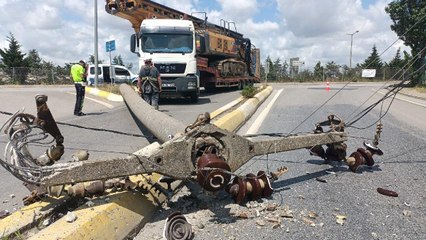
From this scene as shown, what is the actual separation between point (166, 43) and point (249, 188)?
40.2 feet

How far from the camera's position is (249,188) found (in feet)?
12.5

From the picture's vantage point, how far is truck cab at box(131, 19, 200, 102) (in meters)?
15.1

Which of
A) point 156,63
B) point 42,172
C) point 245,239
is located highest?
point 156,63

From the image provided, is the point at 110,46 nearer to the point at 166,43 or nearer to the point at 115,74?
the point at 166,43

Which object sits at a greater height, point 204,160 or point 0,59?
point 0,59

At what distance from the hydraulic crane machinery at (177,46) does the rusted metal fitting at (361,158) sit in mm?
10448

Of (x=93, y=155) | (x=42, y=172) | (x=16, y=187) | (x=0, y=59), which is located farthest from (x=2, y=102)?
(x=0, y=59)

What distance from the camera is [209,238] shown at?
10.5 feet

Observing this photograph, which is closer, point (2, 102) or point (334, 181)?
point (334, 181)

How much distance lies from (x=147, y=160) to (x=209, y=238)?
80 cm

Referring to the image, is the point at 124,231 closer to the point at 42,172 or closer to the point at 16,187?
the point at 42,172

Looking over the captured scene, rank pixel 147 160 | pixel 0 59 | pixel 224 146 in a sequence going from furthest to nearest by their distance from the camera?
1. pixel 0 59
2. pixel 224 146
3. pixel 147 160

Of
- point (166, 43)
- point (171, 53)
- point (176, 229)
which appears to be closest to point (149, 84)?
point (171, 53)

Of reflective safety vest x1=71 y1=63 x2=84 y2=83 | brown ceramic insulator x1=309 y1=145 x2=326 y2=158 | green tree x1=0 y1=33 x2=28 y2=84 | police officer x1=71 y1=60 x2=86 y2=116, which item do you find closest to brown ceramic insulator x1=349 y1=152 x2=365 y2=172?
brown ceramic insulator x1=309 y1=145 x2=326 y2=158
